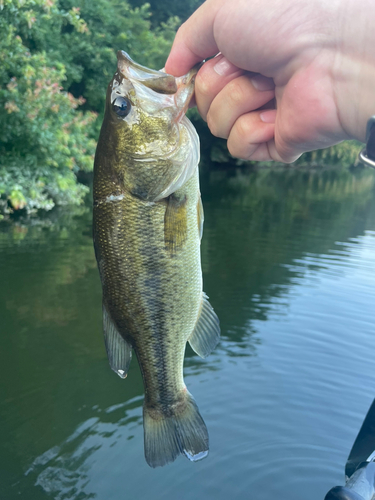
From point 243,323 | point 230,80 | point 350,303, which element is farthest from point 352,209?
point 230,80

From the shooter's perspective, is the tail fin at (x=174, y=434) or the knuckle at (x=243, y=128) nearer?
the tail fin at (x=174, y=434)

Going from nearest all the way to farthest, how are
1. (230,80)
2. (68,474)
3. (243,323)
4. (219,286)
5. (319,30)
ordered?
1. (319,30)
2. (230,80)
3. (68,474)
4. (243,323)
5. (219,286)

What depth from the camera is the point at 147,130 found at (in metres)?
1.82

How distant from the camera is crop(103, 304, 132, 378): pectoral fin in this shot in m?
1.86

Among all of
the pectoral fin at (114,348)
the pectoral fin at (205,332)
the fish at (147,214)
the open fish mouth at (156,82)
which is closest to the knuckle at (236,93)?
the fish at (147,214)

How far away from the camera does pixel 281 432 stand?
14.0 ft

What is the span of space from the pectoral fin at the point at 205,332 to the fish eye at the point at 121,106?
829 mm

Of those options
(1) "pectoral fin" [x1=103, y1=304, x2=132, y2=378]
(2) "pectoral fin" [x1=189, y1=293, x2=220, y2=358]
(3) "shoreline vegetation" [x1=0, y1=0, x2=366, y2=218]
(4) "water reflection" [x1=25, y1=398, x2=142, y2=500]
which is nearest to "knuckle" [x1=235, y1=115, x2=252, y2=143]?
(2) "pectoral fin" [x1=189, y1=293, x2=220, y2=358]

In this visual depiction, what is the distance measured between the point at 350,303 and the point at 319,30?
236 inches

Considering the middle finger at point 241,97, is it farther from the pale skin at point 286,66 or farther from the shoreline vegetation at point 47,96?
the shoreline vegetation at point 47,96

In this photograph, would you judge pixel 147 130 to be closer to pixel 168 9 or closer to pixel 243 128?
pixel 243 128

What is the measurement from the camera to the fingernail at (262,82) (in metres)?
2.08

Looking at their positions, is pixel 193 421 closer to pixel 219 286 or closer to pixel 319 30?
pixel 319 30

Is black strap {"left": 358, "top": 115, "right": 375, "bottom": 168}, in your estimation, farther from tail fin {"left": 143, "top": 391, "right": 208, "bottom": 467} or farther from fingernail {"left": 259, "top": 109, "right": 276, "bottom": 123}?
tail fin {"left": 143, "top": 391, "right": 208, "bottom": 467}
